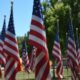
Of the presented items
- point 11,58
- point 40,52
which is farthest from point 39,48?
point 11,58

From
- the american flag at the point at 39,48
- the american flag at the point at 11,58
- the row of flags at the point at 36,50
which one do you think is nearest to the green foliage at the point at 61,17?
the row of flags at the point at 36,50

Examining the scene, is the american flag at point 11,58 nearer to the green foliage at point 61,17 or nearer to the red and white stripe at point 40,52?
the red and white stripe at point 40,52

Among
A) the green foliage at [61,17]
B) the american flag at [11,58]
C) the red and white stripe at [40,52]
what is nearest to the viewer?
the red and white stripe at [40,52]

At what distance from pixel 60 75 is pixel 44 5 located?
78.1ft

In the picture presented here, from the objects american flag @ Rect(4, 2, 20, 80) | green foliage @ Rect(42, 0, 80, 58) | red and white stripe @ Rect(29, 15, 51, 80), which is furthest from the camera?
green foliage @ Rect(42, 0, 80, 58)

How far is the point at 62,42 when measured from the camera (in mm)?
44344

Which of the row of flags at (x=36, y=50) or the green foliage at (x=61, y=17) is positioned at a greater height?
the green foliage at (x=61, y=17)

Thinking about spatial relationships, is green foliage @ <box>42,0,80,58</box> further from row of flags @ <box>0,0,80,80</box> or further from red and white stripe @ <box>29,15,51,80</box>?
red and white stripe @ <box>29,15,51,80</box>

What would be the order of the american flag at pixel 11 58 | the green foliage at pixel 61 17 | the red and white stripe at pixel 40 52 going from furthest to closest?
the green foliage at pixel 61 17 → the american flag at pixel 11 58 → the red and white stripe at pixel 40 52

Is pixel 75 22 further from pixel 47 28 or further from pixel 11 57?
pixel 11 57

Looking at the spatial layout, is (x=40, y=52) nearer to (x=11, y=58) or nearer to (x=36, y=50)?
(x=36, y=50)

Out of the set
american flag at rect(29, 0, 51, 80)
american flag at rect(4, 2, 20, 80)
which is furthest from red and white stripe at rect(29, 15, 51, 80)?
american flag at rect(4, 2, 20, 80)

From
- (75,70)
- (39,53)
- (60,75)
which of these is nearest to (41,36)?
(39,53)

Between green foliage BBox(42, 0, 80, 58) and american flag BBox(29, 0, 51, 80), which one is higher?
green foliage BBox(42, 0, 80, 58)
